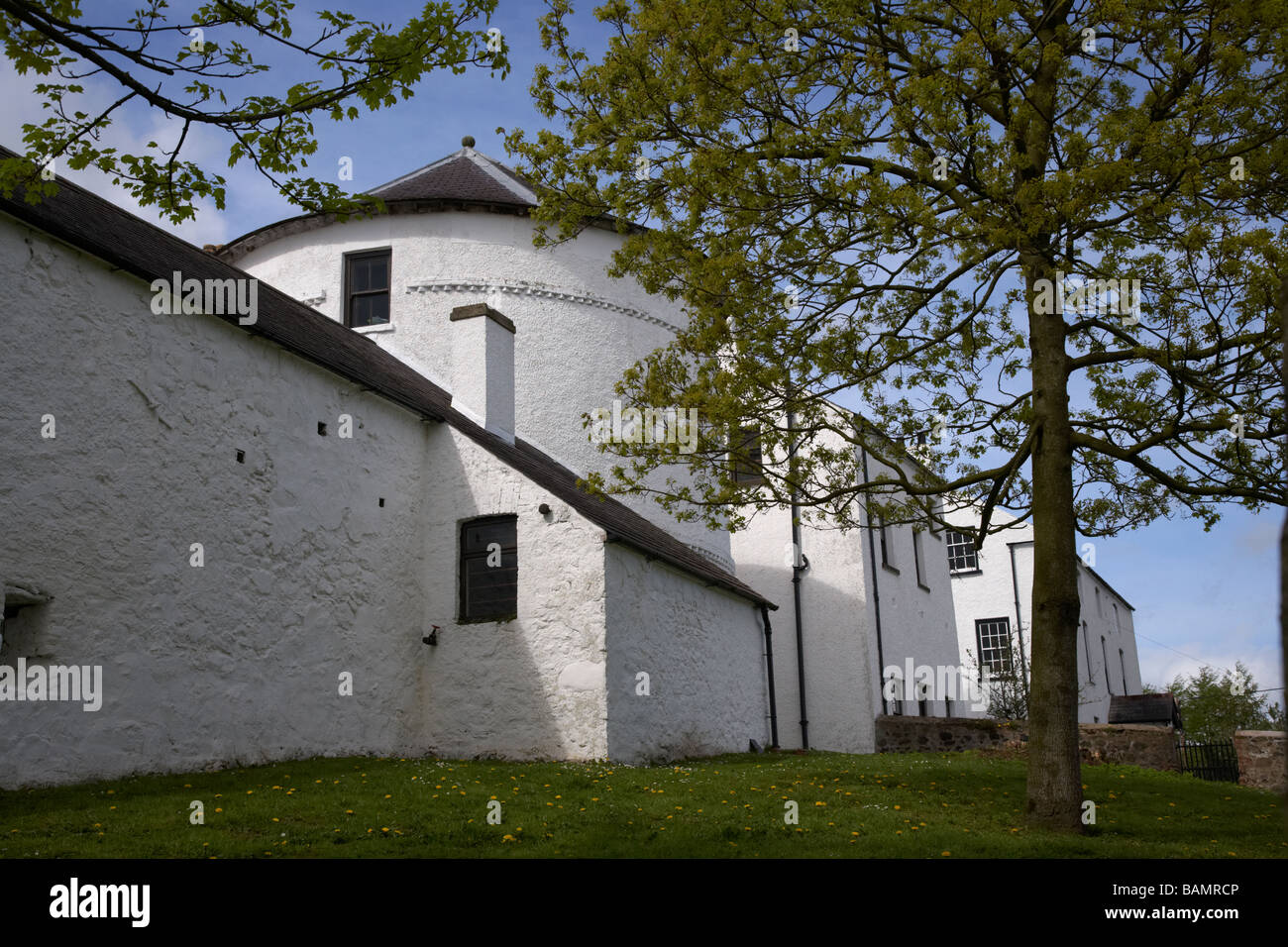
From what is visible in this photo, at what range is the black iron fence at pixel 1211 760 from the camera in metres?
22.6

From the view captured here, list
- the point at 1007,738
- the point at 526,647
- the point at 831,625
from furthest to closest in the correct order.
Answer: the point at 831,625
the point at 1007,738
the point at 526,647

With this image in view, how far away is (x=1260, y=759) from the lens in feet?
51.9

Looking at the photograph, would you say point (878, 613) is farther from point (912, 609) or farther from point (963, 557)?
point (963, 557)

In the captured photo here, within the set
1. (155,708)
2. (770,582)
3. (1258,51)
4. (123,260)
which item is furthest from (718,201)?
(770,582)

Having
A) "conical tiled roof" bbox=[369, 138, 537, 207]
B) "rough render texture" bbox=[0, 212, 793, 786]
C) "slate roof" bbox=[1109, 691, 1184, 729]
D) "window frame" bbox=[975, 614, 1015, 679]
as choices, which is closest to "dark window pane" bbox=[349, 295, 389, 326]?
"conical tiled roof" bbox=[369, 138, 537, 207]

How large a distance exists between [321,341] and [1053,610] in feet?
A: 35.8

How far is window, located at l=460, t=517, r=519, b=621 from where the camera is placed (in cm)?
1537

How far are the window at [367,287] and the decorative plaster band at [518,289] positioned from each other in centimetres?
79

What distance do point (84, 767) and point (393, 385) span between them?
7.64 meters

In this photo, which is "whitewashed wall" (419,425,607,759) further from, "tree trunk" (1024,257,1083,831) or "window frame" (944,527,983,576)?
"window frame" (944,527,983,576)

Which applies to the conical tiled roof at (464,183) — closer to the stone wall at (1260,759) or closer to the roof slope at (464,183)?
the roof slope at (464,183)

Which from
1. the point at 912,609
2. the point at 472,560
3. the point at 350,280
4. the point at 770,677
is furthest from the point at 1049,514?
the point at 912,609

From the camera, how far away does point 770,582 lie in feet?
83.5

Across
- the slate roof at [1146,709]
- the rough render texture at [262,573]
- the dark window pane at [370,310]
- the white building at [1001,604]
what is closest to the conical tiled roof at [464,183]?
the dark window pane at [370,310]
